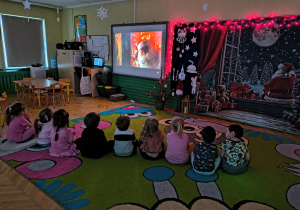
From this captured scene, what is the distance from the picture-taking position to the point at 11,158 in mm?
3066

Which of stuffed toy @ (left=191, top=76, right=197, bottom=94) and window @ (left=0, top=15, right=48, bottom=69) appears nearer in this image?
stuffed toy @ (left=191, top=76, right=197, bottom=94)

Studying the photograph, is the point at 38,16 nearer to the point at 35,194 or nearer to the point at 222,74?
the point at 222,74

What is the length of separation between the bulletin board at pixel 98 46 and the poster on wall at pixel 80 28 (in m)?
0.31

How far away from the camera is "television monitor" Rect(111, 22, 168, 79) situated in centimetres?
579

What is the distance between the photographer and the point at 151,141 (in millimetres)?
2941

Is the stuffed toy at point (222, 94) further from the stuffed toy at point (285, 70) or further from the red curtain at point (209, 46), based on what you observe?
the stuffed toy at point (285, 70)

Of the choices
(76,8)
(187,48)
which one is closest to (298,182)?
(187,48)

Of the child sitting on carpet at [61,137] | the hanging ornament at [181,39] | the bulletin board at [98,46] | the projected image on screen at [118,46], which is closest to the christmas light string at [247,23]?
the hanging ornament at [181,39]

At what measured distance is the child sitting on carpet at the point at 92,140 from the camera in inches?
118

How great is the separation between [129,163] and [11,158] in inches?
65.1

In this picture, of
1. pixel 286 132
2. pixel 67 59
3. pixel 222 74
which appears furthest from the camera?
pixel 67 59

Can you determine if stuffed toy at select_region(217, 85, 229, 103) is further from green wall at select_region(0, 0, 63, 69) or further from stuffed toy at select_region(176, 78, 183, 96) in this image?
green wall at select_region(0, 0, 63, 69)

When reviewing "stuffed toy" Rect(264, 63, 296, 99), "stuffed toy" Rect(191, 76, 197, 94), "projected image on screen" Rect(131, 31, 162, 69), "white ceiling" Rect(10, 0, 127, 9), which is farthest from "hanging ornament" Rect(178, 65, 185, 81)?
"white ceiling" Rect(10, 0, 127, 9)

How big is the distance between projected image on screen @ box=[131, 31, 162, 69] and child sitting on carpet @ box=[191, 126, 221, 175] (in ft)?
11.8
